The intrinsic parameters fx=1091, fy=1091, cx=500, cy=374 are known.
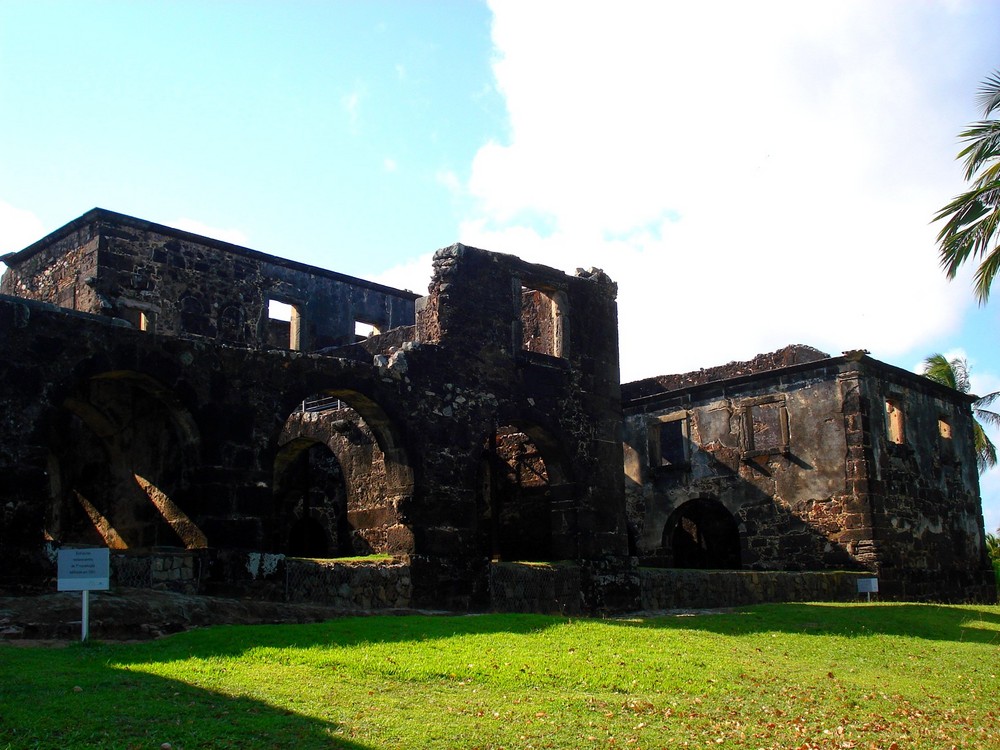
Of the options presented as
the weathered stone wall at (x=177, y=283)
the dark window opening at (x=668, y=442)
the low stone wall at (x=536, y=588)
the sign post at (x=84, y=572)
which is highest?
the weathered stone wall at (x=177, y=283)

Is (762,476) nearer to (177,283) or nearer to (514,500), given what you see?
(514,500)

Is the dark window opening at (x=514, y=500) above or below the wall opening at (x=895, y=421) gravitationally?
below

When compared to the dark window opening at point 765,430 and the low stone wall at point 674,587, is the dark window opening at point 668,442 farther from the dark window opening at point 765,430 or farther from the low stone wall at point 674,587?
the low stone wall at point 674,587

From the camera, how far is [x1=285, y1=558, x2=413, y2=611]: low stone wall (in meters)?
14.2

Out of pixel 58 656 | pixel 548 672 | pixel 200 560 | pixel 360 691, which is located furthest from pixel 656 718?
pixel 200 560

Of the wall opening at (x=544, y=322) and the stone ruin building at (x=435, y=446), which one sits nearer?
the stone ruin building at (x=435, y=446)

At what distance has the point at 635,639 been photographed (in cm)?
1205

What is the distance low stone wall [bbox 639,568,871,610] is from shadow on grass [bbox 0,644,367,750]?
11293mm

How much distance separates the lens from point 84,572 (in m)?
10.1

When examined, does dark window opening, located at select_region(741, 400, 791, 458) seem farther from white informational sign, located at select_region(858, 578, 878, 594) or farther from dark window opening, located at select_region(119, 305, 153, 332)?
dark window opening, located at select_region(119, 305, 153, 332)

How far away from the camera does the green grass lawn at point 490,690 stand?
7320 millimetres

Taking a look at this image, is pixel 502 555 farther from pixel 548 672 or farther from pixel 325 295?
pixel 548 672

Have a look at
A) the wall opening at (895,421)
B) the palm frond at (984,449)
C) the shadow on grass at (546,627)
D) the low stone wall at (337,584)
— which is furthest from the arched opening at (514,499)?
the palm frond at (984,449)

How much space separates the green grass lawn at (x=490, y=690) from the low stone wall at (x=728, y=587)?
5.30 meters
